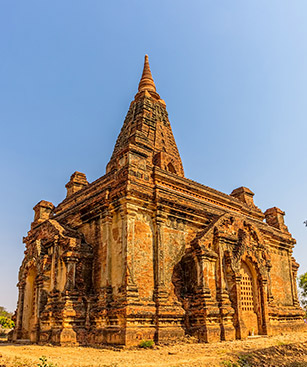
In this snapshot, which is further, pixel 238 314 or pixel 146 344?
pixel 238 314

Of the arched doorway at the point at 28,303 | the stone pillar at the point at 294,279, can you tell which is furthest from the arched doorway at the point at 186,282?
the stone pillar at the point at 294,279

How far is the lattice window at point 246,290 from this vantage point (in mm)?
14703

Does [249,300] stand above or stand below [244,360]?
above

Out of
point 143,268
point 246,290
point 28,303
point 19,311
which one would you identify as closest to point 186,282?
point 143,268

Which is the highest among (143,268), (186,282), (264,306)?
(143,268)

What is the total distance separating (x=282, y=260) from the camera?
1967cm

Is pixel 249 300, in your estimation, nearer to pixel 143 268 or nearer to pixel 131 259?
pixel 143 268

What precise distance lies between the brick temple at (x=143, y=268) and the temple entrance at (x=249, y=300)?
1.6 inches

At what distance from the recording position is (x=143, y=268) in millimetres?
12273

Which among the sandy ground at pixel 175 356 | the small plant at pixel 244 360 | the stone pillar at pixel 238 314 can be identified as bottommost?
the small plant at pixel 244 360

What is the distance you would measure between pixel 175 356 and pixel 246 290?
20.9 ft

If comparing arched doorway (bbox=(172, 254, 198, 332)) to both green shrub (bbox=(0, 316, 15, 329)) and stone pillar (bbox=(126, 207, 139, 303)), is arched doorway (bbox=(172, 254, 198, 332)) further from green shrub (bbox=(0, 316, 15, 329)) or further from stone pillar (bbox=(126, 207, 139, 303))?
green shrub (bbox=(0, 316, 15, 329))

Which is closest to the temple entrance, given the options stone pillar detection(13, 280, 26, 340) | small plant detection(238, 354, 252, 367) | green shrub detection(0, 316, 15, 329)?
small plant detection(238, 354, 252, 367)

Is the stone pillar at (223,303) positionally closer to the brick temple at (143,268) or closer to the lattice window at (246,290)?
the brick temple at (143,268)
